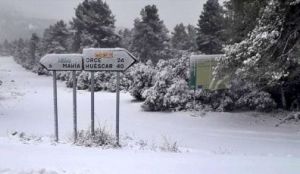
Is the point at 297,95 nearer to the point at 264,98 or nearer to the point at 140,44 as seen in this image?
the point at 264,98

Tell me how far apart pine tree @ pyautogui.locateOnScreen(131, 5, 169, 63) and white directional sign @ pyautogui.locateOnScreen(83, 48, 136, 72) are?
43654mm

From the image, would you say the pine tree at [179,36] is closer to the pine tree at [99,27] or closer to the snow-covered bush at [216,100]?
the pine tree at [99,27]

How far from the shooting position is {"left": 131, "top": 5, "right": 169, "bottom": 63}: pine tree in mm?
54406

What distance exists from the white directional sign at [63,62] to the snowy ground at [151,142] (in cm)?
179

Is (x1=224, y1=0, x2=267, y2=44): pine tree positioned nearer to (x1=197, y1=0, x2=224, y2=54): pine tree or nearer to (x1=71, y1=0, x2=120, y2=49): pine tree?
(x1=197, y1=0, x2=224, y2=54): pine tree

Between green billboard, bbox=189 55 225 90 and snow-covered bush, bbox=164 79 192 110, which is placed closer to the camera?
green billboard, bbox=189 55 225 90

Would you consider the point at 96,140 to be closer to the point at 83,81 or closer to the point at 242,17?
the point at 242,17

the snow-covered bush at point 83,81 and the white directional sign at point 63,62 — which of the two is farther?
the snow-covered bush at point 83,81

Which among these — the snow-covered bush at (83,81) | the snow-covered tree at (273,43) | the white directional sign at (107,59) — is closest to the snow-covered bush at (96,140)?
the white directional sign at (107,59)

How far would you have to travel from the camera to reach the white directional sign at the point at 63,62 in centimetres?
1079

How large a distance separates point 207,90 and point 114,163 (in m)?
14.6

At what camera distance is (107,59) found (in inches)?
414

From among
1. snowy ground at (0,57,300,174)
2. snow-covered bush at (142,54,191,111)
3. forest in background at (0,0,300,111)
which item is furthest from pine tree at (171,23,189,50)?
snow-covered bush at (142,54,191,111)

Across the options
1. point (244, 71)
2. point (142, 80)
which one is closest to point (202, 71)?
point (142, 80)
